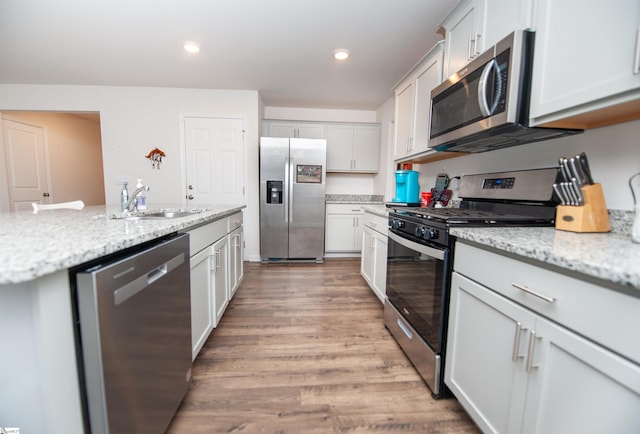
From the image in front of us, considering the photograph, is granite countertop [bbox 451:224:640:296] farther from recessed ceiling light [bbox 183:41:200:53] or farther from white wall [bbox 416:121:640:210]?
recessed ceiling light [bbox 183:41:200:53]

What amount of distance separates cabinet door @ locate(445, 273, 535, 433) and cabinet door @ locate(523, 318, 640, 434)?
0.05 meters

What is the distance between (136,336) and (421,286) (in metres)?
1.35

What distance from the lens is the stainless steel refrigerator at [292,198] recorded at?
3.64 m

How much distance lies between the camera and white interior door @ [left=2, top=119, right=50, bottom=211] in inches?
147

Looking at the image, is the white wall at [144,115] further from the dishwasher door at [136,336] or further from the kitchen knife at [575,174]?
the kitchen knife at [575,174]

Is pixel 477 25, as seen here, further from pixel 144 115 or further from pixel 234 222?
pixel 144 115

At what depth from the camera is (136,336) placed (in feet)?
2.70

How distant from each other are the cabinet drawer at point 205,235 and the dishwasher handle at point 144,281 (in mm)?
227

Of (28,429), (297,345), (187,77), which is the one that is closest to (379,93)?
(187,77)

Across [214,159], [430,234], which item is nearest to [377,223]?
[430,234]

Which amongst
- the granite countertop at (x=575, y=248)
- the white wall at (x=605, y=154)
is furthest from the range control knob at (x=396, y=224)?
the white wall at (x=605, y=154)

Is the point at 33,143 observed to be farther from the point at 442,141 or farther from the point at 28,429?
the point at 442,141

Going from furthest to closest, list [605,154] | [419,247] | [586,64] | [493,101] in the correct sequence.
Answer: [419,247] < [493,101] < [605,154] < [586,64]

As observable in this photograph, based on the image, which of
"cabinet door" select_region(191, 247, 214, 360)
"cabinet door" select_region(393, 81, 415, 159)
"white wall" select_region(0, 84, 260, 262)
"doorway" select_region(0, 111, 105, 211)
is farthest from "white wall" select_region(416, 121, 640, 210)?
"doorway" select_region(0, 111, 105, 211)
